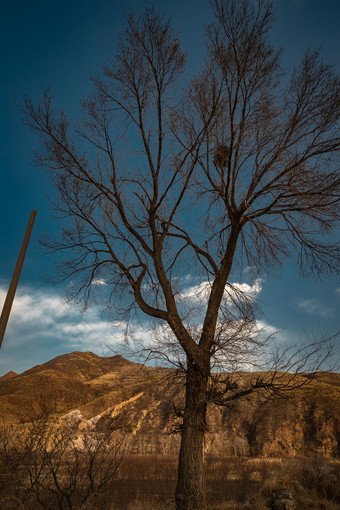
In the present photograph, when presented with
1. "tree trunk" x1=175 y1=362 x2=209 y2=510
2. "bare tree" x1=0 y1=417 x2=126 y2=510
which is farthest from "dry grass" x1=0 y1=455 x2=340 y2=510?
"tree trunk" x1=175 y1=362 x2=209 y2=510

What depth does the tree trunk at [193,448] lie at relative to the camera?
5.50 metres

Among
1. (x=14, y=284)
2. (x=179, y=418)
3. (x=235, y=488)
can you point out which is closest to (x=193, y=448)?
(x=14, y=284)

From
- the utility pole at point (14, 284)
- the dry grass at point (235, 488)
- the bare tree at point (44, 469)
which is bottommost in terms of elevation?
the dry grass at point (235, 488)

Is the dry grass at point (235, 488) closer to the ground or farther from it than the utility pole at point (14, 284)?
closer to the ground

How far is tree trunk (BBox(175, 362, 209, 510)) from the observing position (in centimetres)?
550

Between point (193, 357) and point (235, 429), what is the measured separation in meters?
25.7

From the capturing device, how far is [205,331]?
6664 mm

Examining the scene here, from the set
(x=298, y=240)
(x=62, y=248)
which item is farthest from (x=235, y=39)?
(x=62, y=248)

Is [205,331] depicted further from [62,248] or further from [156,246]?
[62,248]

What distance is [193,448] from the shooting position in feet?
19.0

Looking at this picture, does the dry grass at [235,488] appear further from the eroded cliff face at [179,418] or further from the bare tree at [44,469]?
the eroded cliff face at [179,418]

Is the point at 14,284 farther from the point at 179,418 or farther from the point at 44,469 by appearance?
the point at 179,418

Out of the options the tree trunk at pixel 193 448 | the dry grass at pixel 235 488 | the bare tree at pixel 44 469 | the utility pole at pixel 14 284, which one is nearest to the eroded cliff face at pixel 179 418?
the dry grass at pixel 235 488

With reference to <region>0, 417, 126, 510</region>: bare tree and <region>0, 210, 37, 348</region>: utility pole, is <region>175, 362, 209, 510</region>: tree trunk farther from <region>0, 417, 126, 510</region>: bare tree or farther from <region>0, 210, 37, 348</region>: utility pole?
<region>0, 210, 37, 348</region>: utility pole
